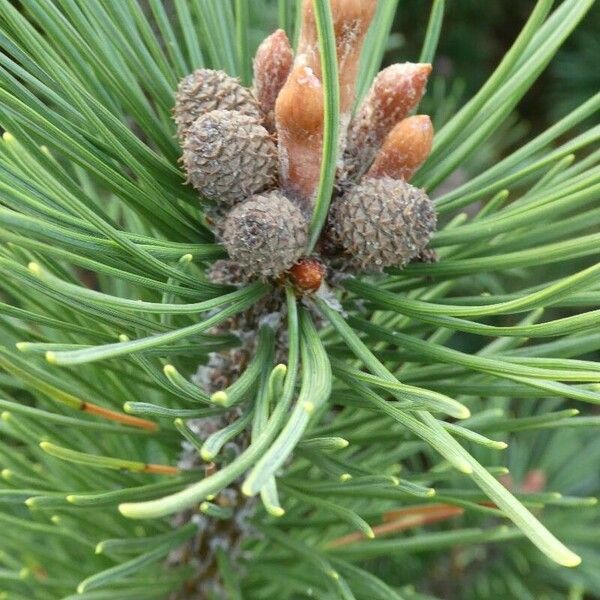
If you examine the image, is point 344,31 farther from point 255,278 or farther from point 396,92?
point 255,278

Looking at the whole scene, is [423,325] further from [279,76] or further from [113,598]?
[113,598]

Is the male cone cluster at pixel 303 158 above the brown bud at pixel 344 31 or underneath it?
underneath

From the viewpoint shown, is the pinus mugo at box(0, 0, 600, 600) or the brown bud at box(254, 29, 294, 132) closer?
the pinus mugo at box(0, 0, 600, 600)

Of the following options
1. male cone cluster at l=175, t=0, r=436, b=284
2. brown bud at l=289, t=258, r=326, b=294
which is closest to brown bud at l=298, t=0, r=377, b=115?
male cone cluster at l=175, t=0, r=436, b=284

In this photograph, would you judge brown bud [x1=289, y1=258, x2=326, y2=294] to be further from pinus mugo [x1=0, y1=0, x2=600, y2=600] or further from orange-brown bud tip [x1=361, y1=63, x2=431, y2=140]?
orange-brown bud tip [x1=361, y1=63, x2=431, y2=140]

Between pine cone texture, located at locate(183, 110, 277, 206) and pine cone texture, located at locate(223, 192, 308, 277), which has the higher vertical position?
pine cone texture, located at locate(183, 110, 277, 206)

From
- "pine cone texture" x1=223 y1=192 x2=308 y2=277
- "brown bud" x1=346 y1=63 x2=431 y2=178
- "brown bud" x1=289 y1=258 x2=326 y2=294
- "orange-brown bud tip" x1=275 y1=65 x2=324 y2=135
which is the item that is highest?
"orange-brown bud tip" x1=275 y1=65 x2=324 y2=135

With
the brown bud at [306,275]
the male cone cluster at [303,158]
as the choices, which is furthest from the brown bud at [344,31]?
the brown bud at [306,275]

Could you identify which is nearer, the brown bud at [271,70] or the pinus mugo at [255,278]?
the pinus mugo at [255,278]

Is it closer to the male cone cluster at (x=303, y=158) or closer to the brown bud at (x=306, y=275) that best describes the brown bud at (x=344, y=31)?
the male cone cluster at (x=303, y=158)
